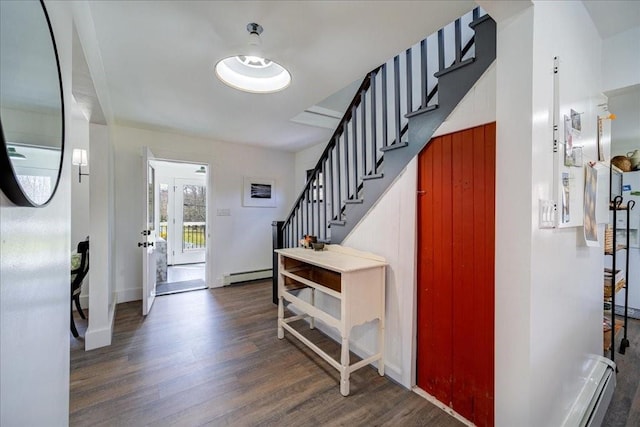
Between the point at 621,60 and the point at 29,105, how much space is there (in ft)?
11.1

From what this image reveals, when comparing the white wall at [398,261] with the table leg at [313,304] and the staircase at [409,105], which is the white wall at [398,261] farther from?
the table leg at [313,304]

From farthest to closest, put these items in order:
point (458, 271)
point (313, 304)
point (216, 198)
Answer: point (216, 198) < point (313, 304) < point (458, 271)

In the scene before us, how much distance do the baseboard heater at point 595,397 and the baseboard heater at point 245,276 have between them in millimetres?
4270

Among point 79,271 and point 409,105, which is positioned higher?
point 409,105

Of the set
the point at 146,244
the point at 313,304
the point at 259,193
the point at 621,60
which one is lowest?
the point at 313,304

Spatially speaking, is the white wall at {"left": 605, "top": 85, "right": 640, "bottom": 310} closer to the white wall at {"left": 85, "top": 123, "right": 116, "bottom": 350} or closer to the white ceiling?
the white ceiling

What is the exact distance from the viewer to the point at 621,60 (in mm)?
1978

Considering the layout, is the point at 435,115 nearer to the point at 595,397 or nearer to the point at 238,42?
the point at 238,42

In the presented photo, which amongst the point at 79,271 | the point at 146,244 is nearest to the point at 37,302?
the point at 79,271

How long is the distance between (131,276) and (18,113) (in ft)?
12.9

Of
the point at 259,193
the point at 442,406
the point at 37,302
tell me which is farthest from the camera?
the point at 259,193

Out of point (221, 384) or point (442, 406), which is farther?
point (221, 384)

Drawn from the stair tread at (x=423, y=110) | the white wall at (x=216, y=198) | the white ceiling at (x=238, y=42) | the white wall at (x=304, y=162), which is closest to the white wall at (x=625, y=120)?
the stair tread at (x=423, y=110)

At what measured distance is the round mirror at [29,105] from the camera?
60 centimetres
